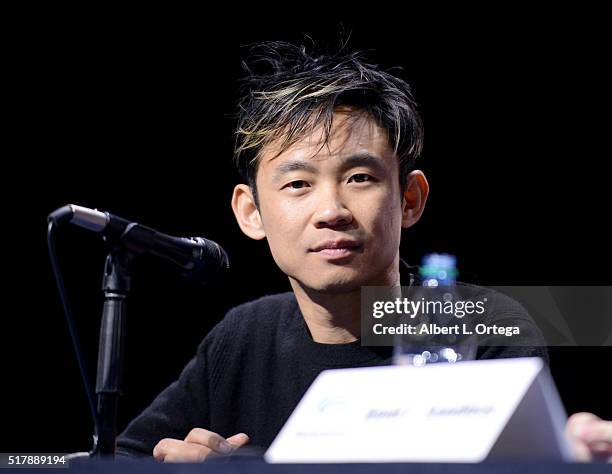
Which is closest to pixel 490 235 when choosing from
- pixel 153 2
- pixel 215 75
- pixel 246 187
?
pixel 246 187

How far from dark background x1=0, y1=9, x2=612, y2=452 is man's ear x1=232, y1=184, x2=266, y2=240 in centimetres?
60

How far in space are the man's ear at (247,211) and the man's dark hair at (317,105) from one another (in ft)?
0.11

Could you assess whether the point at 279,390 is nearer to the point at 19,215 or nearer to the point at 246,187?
the point at 246,187

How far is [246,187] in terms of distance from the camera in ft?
6.88

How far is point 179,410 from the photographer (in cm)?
206

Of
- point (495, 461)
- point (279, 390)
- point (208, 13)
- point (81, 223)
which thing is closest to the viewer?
point (495, 461)

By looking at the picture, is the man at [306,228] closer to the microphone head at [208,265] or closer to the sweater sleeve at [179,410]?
→ the sweater sleeve at [179,410]

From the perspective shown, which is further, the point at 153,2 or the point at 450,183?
the point at 153,2

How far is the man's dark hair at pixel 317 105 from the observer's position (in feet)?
6.25

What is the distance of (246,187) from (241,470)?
130 cm

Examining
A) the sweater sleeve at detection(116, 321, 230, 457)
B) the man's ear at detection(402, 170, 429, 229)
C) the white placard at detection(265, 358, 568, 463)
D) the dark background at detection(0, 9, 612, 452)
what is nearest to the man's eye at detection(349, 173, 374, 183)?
the man's ear at detection(402, 170, 429, 229)

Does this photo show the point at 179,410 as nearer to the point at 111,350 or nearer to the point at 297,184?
→ the point at 297,184

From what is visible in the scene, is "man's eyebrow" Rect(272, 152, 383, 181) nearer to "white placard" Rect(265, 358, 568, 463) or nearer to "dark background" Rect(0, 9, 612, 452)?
"dark background" Rect(0, 9, 612, 452)

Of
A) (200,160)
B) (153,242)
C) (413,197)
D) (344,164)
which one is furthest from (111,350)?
(200,160)
